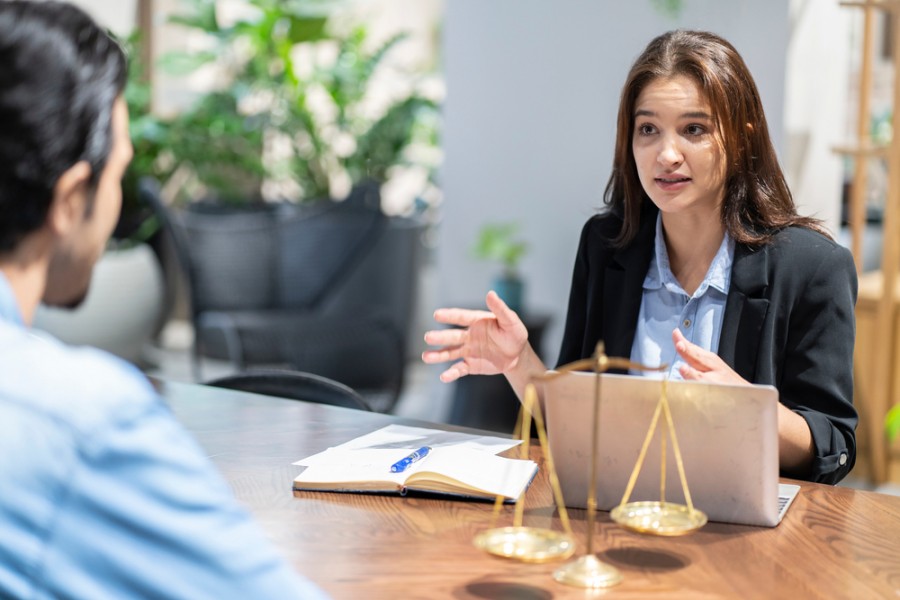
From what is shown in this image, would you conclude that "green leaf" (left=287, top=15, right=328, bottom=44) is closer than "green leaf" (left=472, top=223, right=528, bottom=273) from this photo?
No

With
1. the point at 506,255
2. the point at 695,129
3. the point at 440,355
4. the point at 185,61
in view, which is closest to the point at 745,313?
the point at 695,129

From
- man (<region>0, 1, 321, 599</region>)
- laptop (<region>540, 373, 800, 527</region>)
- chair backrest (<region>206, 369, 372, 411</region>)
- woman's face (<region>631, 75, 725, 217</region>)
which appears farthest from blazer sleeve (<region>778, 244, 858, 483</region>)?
man (<region>0, 1, 321, 599</region>)

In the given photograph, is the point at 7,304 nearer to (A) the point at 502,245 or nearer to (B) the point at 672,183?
(B) the point at 672,183

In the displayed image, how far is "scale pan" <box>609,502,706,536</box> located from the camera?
1240 mm

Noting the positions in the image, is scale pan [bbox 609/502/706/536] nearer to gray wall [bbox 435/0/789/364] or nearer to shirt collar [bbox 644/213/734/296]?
shirt collar [bbox 644/213/734/296]

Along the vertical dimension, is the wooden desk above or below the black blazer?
below

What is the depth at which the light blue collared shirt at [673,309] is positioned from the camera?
195 centimetres

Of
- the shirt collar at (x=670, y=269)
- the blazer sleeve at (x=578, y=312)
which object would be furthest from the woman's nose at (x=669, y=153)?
the blazer sleeve at (x=578, y=312)

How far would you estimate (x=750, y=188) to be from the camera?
6.45ft

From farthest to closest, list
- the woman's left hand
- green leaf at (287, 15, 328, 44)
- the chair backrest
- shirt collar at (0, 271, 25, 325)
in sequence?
green leaf at (287, 15, 328, 44) < the chair backrest < the woman's left hand < shirt collar at (0, 271, 25, 325)

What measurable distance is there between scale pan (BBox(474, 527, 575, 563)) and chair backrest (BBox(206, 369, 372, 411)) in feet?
3.15

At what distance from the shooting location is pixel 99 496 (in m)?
0.82

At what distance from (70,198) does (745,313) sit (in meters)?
1.26

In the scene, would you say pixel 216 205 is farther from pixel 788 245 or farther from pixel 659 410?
pixel 659 410
